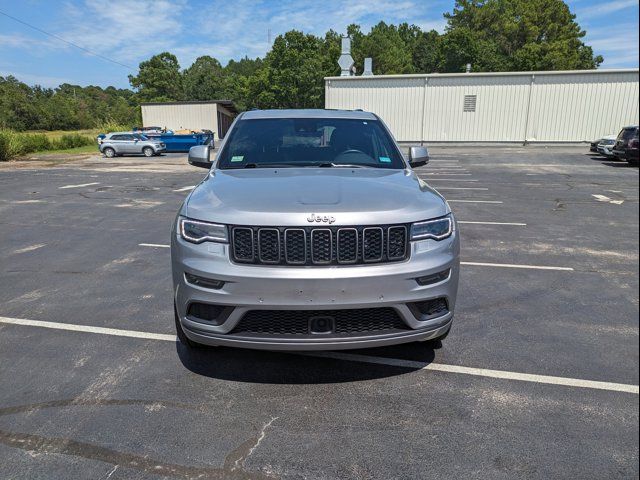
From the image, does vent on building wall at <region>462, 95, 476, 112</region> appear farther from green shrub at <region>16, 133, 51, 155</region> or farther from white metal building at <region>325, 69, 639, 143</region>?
green shrub at <region>16, 133, 51, 155</region>

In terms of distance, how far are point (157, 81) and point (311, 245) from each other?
95.8m

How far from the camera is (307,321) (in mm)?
2768

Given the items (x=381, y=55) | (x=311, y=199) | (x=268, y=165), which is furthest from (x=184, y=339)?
(x=381, y=55)

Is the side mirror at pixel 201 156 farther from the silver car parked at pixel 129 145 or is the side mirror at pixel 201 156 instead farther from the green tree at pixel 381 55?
the green tree at pixel 381 55

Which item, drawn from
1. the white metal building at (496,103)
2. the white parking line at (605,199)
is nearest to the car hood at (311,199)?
the white parking line at (605,199)

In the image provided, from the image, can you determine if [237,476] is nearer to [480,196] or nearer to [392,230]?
[392,230]

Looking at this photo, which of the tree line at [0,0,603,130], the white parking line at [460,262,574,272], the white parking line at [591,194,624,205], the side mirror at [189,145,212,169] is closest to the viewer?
the side mirror at [189,145,212,169]

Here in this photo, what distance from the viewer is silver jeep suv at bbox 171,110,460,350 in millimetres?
2711

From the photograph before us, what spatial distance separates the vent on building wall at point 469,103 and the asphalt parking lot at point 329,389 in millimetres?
27159

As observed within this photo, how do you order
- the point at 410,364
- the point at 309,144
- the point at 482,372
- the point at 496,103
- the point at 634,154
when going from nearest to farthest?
the point at 482,372, the point at 410,364, the point at 309,144, the point at 634,154, the point at 496,103

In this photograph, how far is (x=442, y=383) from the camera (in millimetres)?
3133

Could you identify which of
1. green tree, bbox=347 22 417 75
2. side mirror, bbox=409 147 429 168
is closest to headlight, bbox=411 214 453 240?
side mirror, bbox=409 147 429 168

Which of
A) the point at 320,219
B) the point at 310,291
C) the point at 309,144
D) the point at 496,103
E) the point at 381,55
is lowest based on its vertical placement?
the point at 310,291

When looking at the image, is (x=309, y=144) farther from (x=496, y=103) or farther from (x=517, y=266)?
(x=496, y=103)
